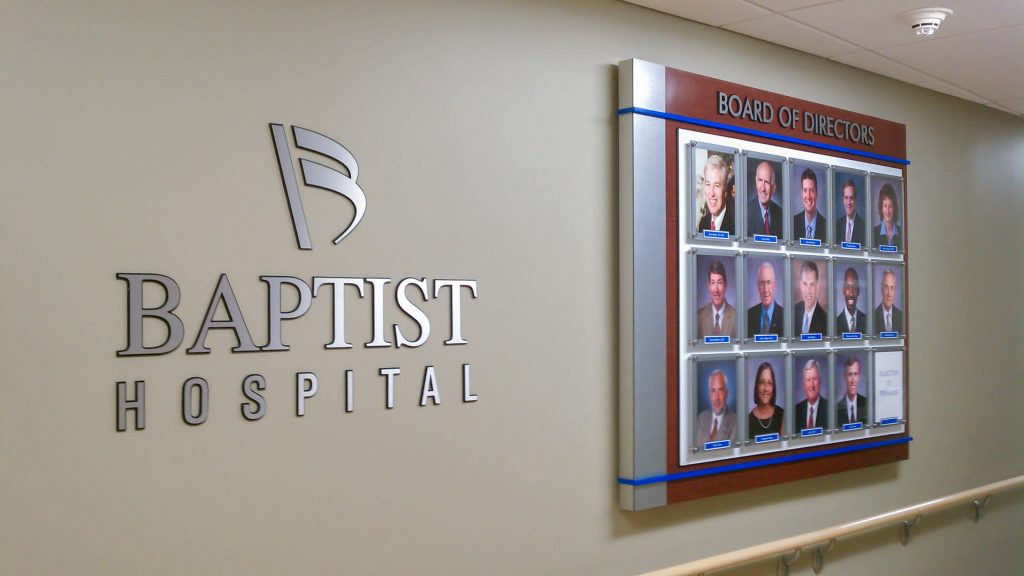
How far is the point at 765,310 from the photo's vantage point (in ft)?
14.1

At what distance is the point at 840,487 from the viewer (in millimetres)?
4805

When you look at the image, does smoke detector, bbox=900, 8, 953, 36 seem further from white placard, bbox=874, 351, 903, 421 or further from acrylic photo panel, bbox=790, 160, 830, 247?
white placard, bbox=874, 351, 903, 421

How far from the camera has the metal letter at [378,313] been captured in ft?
10.0

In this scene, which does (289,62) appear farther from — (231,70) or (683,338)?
(683,338)

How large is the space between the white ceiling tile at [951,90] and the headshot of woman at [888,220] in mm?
730

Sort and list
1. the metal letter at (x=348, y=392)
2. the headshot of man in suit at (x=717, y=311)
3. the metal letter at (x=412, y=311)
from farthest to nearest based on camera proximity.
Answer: the headshot of man in suit at (x=717, y=311)
the metal letter at (x=412, y=311)
the metal letter at (x=348, y=392)

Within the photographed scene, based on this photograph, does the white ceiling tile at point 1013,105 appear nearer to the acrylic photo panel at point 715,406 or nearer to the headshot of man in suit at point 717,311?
the headshot of man in suit at point 717,311

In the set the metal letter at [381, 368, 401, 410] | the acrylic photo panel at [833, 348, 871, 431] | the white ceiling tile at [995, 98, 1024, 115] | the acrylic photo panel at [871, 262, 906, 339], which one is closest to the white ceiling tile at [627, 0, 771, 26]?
the acrylic photo panel at [871, 262, 906, 339]

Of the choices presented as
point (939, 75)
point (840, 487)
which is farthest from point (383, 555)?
point (939, 75)

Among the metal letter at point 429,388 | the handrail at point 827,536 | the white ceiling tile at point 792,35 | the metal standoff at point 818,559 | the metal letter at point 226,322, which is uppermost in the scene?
the white ceiling tile at point 792,35

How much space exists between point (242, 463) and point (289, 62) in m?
1.19

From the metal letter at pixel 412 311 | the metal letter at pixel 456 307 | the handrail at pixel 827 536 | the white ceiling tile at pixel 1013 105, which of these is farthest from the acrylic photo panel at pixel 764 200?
the white ceiling tile at pixel 1013 105

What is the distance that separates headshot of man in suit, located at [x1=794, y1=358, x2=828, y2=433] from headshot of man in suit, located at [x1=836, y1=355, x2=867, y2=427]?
153mm

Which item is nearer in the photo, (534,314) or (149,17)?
(149,17)
